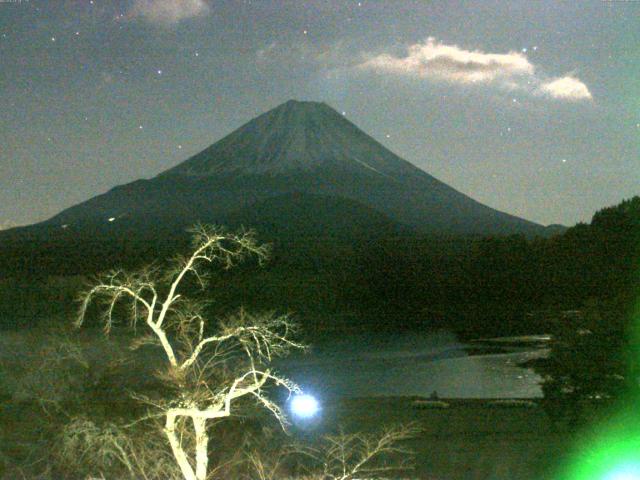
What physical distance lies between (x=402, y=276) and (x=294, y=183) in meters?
50.4

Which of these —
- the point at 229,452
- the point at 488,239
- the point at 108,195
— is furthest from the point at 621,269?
the point at 108,195

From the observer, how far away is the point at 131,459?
35.1 feet

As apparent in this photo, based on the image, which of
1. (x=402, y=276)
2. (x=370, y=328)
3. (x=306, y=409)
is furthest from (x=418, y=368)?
(x=402, y=276)

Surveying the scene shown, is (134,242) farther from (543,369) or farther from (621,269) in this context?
(543,369)

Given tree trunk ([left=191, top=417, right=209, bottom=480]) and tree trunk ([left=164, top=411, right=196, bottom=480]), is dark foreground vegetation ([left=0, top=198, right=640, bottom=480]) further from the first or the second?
tree trunk ([left=164, top=411, right=196, bottom=480])

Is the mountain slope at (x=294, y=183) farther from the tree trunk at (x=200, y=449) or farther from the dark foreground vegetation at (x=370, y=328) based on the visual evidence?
the tree trunk at (x=200, y=449)

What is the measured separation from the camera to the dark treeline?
46.3 meters

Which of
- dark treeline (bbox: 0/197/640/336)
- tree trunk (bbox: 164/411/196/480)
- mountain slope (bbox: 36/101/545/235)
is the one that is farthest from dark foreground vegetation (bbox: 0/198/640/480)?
mountain slope (bbox: 36/101/545/235)

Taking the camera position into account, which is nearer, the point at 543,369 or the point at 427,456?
the point at 543,369

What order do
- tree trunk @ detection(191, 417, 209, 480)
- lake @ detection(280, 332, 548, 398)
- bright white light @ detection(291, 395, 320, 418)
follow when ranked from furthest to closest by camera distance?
lake @ detection(280, 332, 548, 398)
bright white light @ detection(291, 395, 320, 418)
tree trunk @ detection(191, 417, 209, 480)

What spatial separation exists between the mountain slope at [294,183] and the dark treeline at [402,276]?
22.8 metres

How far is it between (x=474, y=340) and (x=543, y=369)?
29765mm

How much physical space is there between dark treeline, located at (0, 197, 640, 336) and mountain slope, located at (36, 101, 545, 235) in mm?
22777

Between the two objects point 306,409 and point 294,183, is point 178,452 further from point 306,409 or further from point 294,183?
point 294,183
